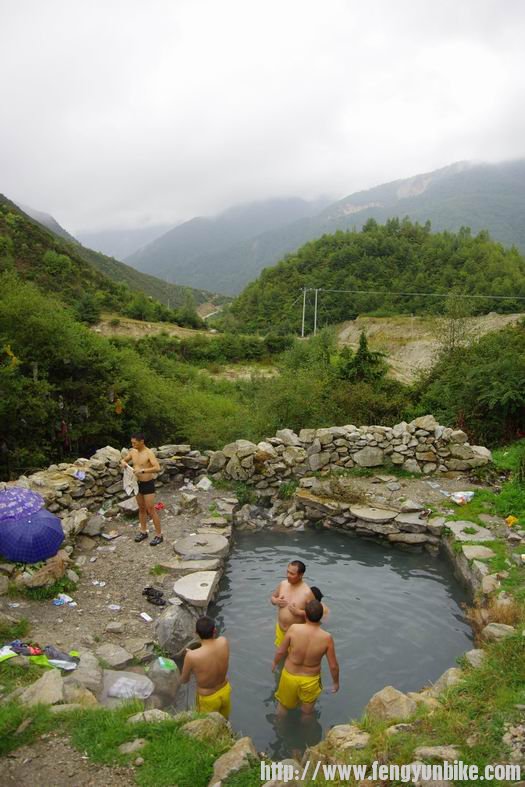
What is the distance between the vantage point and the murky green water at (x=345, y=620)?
206 inches

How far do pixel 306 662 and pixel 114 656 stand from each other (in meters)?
2.12

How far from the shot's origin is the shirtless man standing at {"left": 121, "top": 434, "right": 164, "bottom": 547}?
27.1 ft

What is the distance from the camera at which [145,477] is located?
Answer: 829cm

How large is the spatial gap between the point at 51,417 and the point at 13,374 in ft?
5.65

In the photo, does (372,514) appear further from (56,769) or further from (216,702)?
(56,769)

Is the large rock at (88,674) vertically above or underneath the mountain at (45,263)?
underneath

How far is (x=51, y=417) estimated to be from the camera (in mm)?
12266

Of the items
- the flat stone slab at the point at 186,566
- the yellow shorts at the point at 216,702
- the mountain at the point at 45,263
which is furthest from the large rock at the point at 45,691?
the mountain at the point at 45,263

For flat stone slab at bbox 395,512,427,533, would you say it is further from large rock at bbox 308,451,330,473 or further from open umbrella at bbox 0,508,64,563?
open umbrella at bbox 0,508,64,563

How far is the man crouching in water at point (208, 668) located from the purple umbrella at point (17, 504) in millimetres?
3423

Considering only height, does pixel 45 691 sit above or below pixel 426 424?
below

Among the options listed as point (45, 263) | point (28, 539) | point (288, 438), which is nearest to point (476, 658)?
point (28, 539)

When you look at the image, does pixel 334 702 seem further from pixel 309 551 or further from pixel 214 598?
pixel 309 551

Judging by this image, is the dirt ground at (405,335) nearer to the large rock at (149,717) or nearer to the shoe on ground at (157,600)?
the shoe on ground at (157,600)
